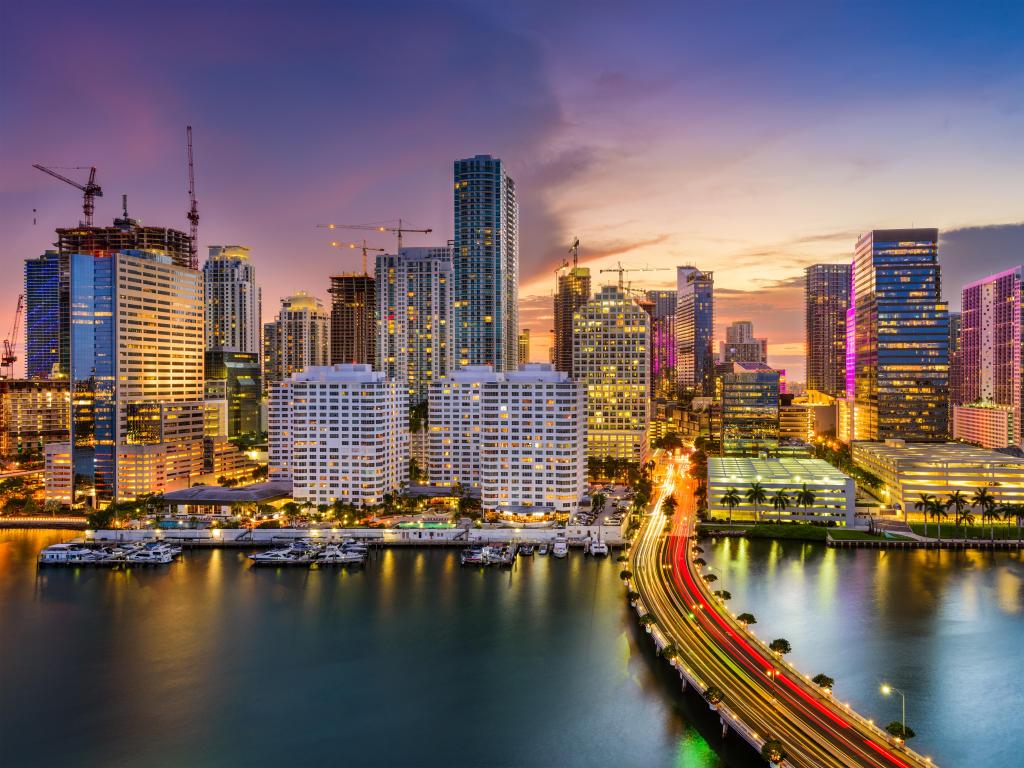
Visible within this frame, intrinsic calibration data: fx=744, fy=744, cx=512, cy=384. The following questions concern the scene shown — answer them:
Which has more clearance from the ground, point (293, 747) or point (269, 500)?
point (269, 500)

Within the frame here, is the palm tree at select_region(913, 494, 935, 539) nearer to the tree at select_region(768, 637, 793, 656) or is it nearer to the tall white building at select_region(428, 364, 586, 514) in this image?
the tall white building at select_region(428, 364, 586, 514)

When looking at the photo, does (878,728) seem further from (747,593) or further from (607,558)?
(607,558)

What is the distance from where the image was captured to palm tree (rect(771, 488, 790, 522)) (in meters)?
78.6

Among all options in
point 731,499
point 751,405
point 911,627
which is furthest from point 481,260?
point 911,627

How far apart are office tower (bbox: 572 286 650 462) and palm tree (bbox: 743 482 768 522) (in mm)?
31979

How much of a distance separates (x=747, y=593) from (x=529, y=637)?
1793 cm

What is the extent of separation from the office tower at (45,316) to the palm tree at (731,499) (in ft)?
507

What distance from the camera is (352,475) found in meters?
81.3

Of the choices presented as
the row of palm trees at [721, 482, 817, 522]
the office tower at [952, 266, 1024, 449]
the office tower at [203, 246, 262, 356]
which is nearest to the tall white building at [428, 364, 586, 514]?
the row of palm trees at [721, 482, 817, 522]

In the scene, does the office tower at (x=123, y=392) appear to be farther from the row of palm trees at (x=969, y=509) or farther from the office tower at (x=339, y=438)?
the row of palm trees at (x=969, y=509)

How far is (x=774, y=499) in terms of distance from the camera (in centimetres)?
7900

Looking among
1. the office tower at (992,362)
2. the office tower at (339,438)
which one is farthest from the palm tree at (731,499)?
the office tower at (992,362)

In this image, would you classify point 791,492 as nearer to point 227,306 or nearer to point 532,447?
point 532,447

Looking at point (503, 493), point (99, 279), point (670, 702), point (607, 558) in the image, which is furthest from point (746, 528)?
point (99, 279)
